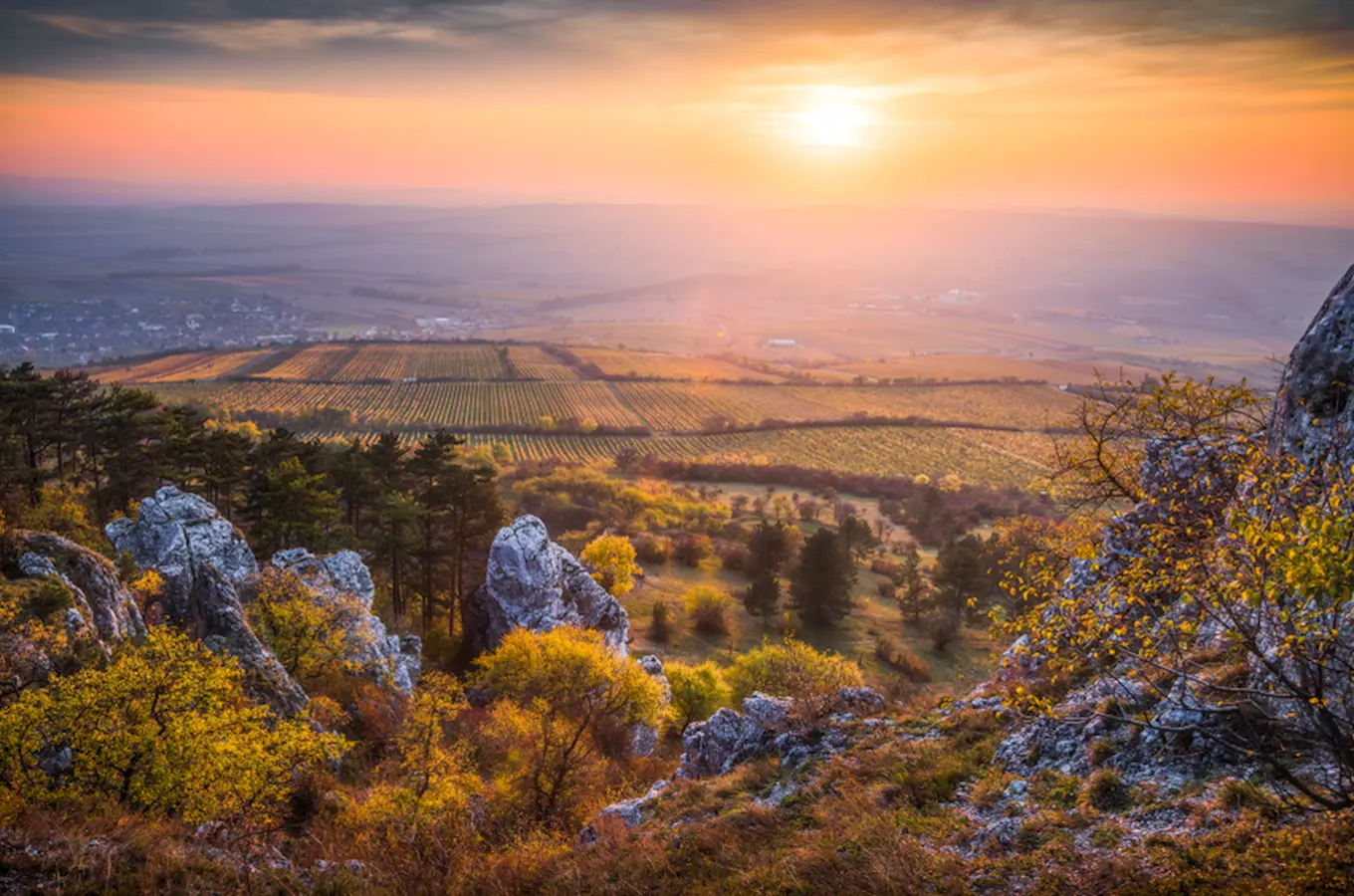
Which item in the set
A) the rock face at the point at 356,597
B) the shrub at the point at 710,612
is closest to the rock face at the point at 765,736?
the rock face at the point at 356,597

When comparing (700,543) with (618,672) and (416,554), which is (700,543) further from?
(618,672)

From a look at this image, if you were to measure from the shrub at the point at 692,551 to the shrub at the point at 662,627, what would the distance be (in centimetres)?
1972

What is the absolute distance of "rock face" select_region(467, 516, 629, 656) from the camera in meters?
48.5

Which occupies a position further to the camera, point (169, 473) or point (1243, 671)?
point (169, 473)

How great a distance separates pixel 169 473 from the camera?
4519 centimetres

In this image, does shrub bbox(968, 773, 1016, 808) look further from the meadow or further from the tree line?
the meadow

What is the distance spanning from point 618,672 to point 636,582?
131ft

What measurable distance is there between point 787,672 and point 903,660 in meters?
26.3

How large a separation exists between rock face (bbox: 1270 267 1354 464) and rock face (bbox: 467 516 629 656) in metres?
39.4

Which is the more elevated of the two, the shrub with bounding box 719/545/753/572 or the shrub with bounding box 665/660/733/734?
the shrub with bounding box 665/660/733/734

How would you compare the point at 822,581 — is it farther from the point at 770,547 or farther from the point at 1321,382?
the point at 1321,382

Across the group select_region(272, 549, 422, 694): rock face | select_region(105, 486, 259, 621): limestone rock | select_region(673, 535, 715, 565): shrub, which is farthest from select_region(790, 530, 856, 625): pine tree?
select_region(105, 486, 259, 621): limestone rock

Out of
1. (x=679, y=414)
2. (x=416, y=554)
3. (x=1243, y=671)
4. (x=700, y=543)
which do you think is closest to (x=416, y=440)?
(x=679, y=414)

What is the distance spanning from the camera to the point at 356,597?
40062 mm
